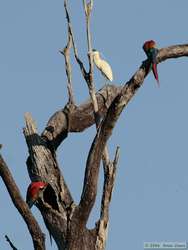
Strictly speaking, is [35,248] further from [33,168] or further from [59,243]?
[33,168]

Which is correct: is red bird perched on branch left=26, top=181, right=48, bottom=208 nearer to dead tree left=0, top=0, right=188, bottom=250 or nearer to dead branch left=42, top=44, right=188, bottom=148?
dead tree left=0, top=0, right=188, bottom=250

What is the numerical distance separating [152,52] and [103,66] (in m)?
9.45

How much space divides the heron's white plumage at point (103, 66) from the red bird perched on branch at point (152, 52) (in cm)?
811

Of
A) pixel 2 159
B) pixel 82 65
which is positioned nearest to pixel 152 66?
pixel 82 65

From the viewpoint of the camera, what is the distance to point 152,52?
823 centimetres

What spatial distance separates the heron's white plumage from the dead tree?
23.9ft

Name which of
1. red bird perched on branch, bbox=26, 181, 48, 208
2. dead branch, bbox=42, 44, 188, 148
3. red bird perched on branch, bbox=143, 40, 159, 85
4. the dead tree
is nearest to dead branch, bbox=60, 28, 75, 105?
the dead tree

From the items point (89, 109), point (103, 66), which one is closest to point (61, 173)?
point (89, 109)

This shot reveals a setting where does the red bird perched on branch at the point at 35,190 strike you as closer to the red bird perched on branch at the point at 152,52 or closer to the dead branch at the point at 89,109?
the dead branch at the point at 89,109

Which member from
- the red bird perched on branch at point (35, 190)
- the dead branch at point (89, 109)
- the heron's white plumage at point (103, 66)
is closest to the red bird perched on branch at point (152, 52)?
the dead branch at point (89, 109)

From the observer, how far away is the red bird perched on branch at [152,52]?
7963 mm

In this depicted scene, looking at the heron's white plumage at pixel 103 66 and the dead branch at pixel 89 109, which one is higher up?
the heron's white plumage at pixel 103 66

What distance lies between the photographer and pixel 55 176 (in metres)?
8.78

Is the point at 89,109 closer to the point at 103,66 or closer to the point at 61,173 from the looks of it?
the point at 61,173
